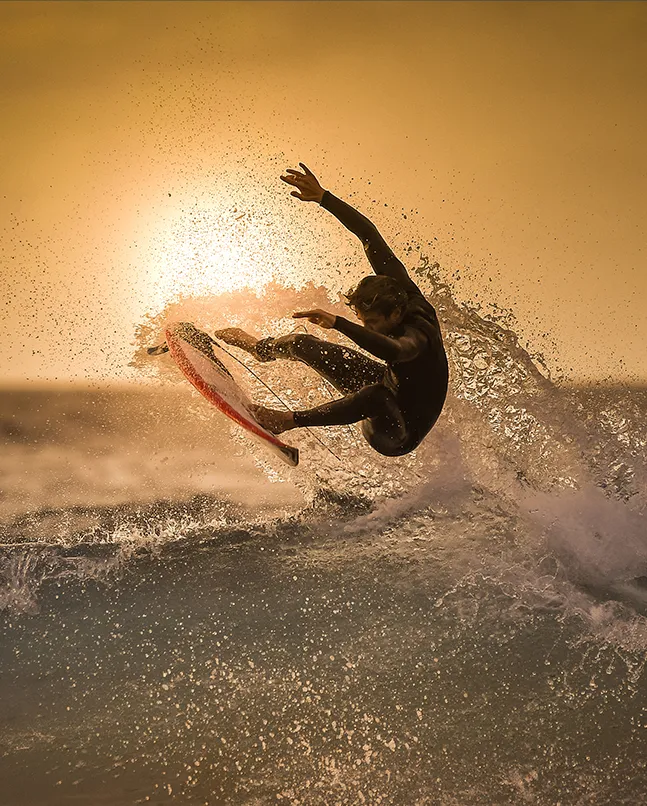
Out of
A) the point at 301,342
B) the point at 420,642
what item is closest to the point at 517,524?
the point at 420,642

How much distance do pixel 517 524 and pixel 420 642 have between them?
6.41ft

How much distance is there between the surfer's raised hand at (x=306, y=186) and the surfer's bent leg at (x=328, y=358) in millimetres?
658

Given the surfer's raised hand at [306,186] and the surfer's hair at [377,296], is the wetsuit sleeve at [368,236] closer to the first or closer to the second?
the surfer's raised hand at [306,186]

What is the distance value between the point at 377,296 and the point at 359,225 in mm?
448

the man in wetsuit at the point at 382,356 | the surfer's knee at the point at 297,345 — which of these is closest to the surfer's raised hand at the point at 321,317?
the man in wetsuit at the point at 382,356

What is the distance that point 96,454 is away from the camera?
9.73 meters

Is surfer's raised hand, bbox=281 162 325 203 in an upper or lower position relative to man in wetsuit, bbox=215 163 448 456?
upper

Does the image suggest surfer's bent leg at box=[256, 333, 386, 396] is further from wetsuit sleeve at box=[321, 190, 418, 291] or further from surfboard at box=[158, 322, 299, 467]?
wetsuit sleeve at box=[321, 190, 418, 291]

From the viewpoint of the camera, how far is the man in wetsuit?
3.56m

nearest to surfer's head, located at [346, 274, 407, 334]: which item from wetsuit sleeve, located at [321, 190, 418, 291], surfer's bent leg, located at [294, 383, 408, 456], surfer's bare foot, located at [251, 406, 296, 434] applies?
wetsuit sleeve, located at [321, 190, 418, 291]

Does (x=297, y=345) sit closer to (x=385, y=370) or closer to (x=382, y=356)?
(x=385, y=370)

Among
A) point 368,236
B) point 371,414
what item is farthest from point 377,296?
point 371,414

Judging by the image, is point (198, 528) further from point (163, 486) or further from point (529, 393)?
point (529, 393)

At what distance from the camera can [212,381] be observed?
3.80 metres
